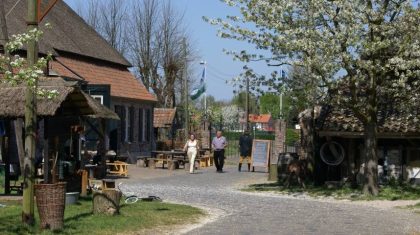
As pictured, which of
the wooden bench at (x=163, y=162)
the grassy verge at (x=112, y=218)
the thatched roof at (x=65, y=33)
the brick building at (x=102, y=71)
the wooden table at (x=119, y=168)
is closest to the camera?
the grassy verge at (x=112, y=218)

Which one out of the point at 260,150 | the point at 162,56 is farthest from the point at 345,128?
the point at 162,56

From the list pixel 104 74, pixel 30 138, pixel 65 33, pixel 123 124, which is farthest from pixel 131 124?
pixel 30 138

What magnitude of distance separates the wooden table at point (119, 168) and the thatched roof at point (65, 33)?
4.83 m

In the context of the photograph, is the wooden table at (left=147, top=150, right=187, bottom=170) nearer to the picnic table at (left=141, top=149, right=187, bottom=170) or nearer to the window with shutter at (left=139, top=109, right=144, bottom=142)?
the picnic table at (left=141, top=149, right=187, bottom=170)

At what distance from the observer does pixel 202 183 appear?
25375 mm

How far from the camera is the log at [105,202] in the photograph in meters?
14.5

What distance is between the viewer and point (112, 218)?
14.2m

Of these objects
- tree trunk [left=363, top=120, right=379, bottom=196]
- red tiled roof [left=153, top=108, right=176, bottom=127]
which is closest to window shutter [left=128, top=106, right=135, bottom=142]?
red tiled roof [left=153, top=108, right=176, bottom=127]

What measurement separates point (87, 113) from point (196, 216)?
3.65 meters

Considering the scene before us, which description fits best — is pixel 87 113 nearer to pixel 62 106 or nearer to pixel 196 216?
pixel 62 106

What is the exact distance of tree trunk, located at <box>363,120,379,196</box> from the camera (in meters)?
21.2

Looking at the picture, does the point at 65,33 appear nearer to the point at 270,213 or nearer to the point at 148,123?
the point at 148,123

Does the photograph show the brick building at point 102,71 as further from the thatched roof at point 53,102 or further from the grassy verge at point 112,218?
the grassy verge at point 112,218

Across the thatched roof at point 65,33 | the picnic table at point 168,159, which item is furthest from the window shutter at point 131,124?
the picnic table at point 168,159
